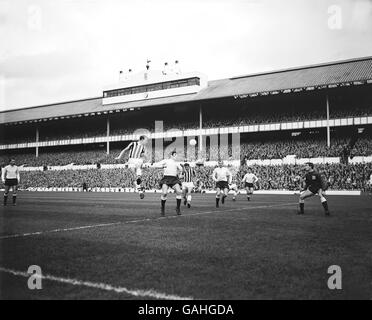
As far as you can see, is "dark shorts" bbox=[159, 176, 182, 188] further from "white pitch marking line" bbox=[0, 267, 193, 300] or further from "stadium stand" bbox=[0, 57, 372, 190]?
"stadium stand" bbox=[0, 57, 372, 190]

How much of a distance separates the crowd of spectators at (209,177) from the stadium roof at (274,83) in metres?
9.61

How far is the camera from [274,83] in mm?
42969

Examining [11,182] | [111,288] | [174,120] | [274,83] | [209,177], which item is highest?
[274,83]

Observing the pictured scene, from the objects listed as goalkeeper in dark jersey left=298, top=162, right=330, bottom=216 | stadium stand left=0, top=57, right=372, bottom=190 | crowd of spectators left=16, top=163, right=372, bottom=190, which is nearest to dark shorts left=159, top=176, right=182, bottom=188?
goalkeeper in dark jersey left=298, top=162, right=330, bottom=216

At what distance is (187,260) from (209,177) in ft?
102

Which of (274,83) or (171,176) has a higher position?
(274,83)

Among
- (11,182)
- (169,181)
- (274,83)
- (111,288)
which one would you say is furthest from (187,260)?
(274,83)

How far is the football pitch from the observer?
15.0 ft

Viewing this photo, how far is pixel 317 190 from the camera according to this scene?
13211 millimetres

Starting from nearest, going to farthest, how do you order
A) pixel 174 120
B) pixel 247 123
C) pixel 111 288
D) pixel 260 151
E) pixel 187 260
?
1. pixel 111 288
2. pixel 187 260
3. pixel 260 151
4. pixel 247 123
5. pixel 174 120

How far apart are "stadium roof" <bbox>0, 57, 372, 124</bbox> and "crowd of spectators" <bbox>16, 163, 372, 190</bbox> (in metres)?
9.61

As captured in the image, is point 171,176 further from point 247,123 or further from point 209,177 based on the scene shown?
point 247,123
